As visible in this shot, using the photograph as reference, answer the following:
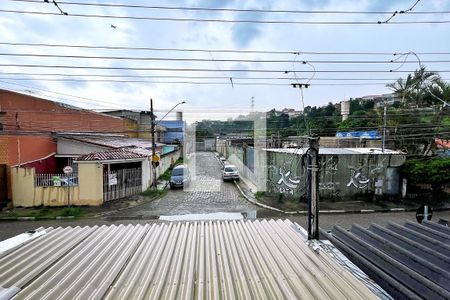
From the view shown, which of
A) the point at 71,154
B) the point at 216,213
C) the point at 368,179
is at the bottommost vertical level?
the point at 216,213

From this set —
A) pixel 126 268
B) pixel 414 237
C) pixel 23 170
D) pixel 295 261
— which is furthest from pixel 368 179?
pixel 23 170

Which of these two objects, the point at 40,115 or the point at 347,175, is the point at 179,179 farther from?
the point at 347,175

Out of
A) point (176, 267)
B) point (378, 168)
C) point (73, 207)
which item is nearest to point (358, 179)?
point (378, 168)

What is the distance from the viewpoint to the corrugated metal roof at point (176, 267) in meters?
2.62

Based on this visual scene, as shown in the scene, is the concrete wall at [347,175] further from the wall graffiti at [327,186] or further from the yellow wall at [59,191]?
the yellow wall at [59,191]

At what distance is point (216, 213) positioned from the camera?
558 inches

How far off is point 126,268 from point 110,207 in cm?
1322

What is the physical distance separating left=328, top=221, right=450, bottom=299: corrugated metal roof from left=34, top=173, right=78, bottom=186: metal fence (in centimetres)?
1422

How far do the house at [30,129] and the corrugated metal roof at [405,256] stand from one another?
12.1 meters

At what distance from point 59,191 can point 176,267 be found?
575 inches

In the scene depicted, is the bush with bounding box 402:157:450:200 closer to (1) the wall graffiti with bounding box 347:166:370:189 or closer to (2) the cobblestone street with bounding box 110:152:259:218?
(1) the wall graffiti with bounding box 347:166:370:189

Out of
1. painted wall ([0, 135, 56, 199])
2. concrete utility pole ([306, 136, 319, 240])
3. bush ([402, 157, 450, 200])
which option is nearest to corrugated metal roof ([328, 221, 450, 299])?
concrete utility pole ([306, 136, 319, 240])

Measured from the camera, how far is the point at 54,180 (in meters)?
15.2

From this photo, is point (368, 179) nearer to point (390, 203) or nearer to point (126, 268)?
point (390, 203)
